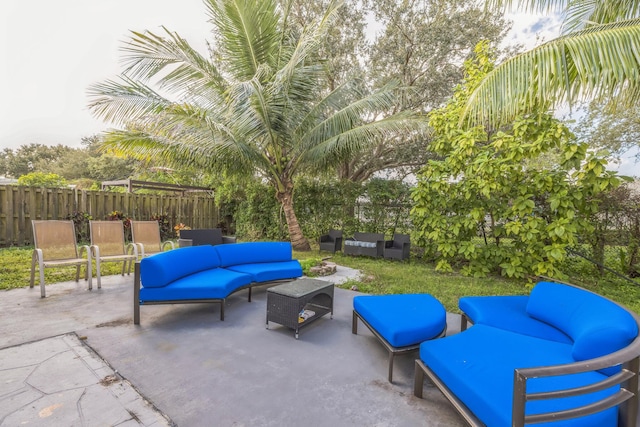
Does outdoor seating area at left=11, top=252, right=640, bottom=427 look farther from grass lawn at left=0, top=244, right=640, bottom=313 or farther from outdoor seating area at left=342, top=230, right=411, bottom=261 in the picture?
outdoor seating area at left=342, top=230, right=411, bottom=261

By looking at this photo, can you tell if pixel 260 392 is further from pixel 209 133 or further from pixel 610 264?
pixel 610 264

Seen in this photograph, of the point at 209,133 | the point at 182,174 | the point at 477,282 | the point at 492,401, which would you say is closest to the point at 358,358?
the point at 492,401

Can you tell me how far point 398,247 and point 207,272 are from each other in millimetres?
4927

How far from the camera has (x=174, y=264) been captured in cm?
365

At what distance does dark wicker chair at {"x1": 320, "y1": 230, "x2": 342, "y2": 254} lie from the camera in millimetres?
7977

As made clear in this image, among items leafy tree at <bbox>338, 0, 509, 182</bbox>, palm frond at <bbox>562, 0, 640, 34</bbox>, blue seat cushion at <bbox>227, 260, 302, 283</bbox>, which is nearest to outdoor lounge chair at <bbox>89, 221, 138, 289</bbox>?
blue seat cushion at <bbox>227, 260, 302, 283</bbox>

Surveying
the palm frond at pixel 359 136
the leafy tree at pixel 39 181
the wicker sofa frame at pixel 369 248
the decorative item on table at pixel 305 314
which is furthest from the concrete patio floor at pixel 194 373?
the leafy tree at pixel 39 181

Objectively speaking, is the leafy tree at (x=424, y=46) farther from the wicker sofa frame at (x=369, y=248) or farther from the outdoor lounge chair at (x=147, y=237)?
the outdoor lounge chair at (x=147, y=237)

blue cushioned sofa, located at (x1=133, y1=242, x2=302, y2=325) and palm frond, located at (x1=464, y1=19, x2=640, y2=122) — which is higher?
palm frond, located at (x1=464, y1=19, x2=640, y2=122)

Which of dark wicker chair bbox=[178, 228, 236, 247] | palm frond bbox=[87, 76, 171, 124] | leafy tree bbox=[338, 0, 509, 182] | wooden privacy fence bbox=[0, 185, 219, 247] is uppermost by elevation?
leafy tree bbox=[338, 0, 509, 182]

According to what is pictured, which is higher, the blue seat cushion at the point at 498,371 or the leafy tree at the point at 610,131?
the leafy tree at the point at 610,131

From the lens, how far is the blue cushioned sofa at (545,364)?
4.47ft

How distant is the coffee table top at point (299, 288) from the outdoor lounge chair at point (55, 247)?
317cm

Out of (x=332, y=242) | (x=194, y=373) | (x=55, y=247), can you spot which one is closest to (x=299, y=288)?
(x=194, y=373)
